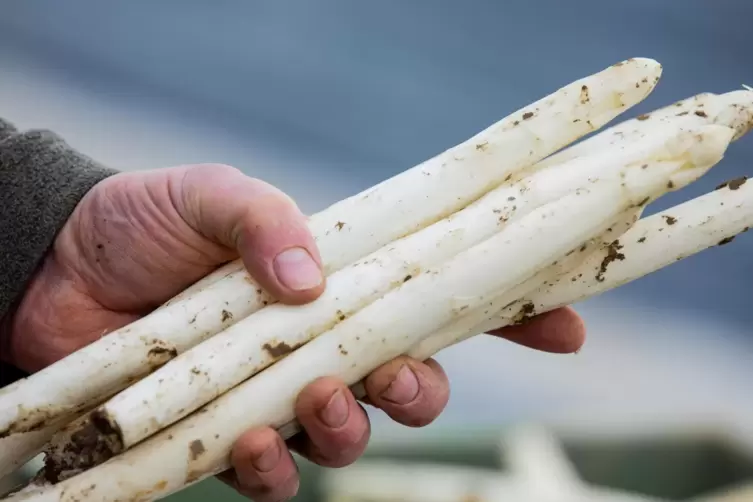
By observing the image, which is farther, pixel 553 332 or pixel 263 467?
pixel 553 332

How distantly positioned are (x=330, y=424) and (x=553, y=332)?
0.87 ft

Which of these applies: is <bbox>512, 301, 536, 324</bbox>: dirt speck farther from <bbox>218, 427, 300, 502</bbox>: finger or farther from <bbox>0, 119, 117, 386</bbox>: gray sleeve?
<bbox>0, 119, 117, 386</bbox>: gray sleeve

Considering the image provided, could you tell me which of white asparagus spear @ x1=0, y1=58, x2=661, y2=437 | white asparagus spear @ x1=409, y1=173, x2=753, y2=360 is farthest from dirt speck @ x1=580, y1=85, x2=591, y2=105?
white asparagus spear @ x1=409, y1=173, x2=753, y2=360

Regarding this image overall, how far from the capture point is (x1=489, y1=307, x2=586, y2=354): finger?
0.68 meters

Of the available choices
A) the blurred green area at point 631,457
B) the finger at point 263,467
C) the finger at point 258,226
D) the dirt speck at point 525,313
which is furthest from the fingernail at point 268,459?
the blurred green area at point 631,457

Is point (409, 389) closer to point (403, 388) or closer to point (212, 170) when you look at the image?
point (403, 388)

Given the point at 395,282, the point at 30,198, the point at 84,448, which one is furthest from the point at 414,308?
the point at 30,198

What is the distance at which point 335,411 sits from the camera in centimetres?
51

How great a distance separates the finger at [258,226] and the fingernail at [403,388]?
0.10m

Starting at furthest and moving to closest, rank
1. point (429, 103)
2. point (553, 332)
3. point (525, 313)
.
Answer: point (429, 103) < point (553, 332) < point (525, 313)

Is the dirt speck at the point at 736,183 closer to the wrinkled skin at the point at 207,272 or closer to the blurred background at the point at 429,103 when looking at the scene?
the wrinkled skin at the point at 207,272

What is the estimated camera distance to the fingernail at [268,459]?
502 mm

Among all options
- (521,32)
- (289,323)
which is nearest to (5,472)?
(289,323)

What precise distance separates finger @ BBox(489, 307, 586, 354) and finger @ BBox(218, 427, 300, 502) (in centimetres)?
24
